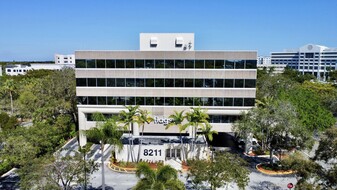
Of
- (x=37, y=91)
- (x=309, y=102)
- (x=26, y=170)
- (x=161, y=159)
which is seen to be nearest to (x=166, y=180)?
(x=26, y=170)

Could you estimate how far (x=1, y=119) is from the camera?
51.6 metres

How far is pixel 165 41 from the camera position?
4525 centimetres

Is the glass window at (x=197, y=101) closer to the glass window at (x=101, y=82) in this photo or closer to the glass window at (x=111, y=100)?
the glass window at (x=111, y=100)

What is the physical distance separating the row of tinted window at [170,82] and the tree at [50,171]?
18305mm

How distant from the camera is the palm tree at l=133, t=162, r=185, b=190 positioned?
66.8 feet

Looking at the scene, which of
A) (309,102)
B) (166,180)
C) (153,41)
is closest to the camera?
(166,180)

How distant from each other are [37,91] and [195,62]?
106 ft

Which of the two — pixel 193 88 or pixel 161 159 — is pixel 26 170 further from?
pixel 193 88

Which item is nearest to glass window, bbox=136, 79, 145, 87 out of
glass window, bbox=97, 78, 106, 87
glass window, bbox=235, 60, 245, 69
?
glass window, bbox=97, 78, 106, 87

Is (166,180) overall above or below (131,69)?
below

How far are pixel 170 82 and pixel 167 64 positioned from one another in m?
2.70

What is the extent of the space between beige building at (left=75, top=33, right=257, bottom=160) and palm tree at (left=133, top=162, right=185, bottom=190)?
67.6ft

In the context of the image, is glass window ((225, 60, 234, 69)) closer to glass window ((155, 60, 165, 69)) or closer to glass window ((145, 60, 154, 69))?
glass window ((155, 60, 165, 69))

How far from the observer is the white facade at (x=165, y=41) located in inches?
1763
